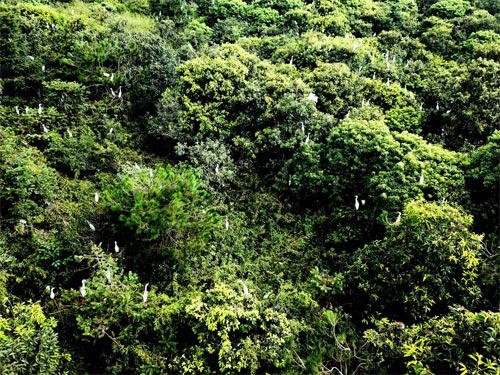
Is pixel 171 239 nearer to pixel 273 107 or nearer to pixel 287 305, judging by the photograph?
pixel 287 305

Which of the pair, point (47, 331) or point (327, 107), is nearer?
point (47, 331)

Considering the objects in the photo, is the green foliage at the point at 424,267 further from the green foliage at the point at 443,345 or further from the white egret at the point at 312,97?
the white egret at the point at 312,97

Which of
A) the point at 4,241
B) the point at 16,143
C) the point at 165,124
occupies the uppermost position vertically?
the point at 165,124

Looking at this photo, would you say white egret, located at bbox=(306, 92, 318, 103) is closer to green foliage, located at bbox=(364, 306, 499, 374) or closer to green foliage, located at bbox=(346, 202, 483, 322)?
green foliage, located at bbox=(346, 202, 483, 322)

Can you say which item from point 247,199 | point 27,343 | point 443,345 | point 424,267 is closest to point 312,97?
point 247,199

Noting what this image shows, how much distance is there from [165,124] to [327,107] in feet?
10.6

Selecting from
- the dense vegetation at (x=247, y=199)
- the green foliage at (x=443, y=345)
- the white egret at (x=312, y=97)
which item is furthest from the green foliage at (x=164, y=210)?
→ the white egret at (x=312, y=97)

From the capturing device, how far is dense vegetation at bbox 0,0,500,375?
5.10m

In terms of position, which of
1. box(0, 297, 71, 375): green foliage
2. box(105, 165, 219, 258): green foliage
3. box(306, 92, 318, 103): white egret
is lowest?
box(0, 297, 71, 375): green foliage

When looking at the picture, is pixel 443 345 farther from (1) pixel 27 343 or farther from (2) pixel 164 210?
(1) pixel 27 343

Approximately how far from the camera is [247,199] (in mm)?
7832

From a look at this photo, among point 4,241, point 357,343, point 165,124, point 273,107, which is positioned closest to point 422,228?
point 357,343

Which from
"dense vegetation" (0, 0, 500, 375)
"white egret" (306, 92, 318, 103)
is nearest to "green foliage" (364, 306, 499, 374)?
"dense vegetation" (0, 0, 500, 375)

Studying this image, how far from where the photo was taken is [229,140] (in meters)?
8.18
